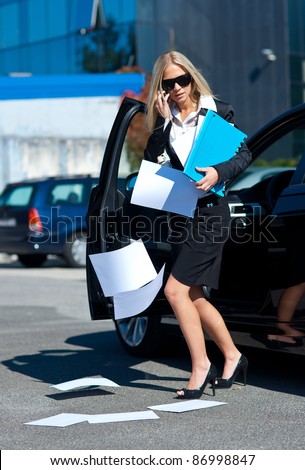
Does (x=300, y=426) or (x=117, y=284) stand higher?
(x=117, y=284)

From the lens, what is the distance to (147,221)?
602 centimetres

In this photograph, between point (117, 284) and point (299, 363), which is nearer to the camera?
point (117, 284)

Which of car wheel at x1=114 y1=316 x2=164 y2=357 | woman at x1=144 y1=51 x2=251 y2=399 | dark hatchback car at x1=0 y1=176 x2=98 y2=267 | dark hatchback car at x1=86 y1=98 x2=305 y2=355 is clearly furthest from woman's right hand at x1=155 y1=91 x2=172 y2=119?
dark hatchback car at x1=0 y1=176 x2=98 y2=267

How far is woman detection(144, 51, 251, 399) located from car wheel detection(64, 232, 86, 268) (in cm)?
1135

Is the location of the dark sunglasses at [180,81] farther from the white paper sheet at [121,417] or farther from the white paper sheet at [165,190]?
the white paper sheet at [121,417]

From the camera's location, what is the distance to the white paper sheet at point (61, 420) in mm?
4926

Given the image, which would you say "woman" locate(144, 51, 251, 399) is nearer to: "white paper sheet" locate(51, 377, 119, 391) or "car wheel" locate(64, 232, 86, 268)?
"white paper sheet" locate(51, 377, 119, 391)

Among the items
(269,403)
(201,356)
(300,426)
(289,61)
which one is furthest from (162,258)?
(289,61)

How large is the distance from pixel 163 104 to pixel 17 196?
40.0 ft

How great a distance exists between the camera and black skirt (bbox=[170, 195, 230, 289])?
5.38m

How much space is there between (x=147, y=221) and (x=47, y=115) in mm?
19620

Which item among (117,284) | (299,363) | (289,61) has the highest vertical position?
(289,61)

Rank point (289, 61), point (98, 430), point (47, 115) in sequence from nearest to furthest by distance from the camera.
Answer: point (98, 430)
point (47, 115)
point (289, 61)
